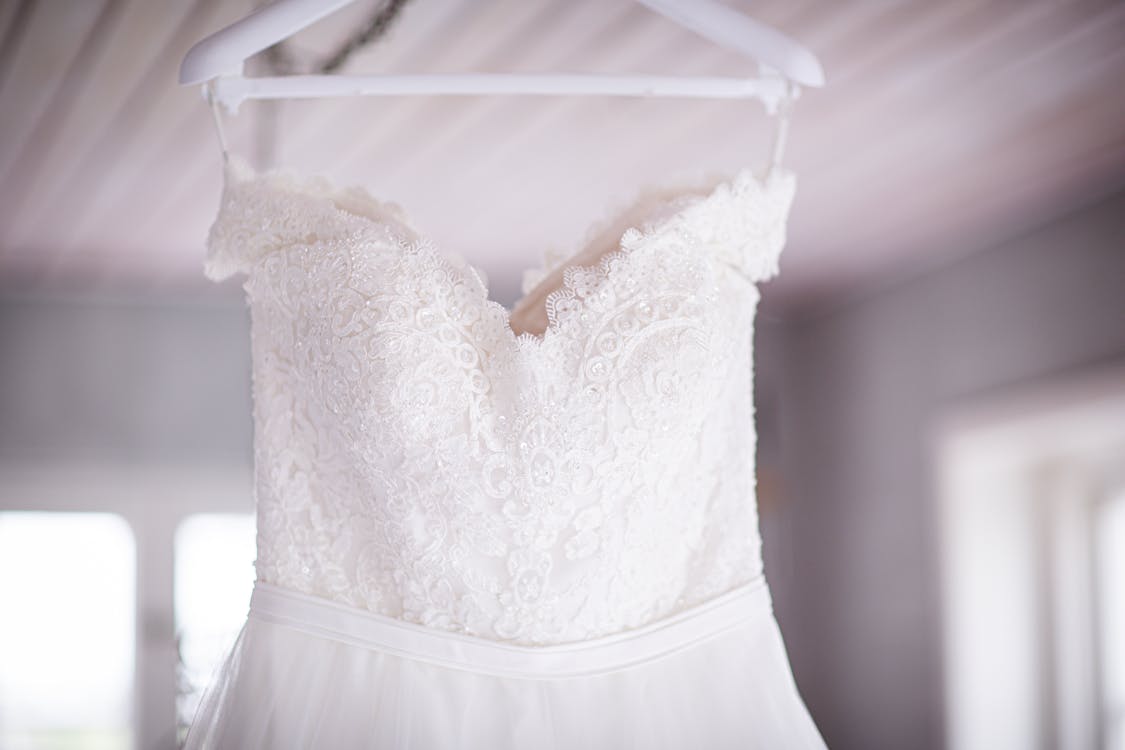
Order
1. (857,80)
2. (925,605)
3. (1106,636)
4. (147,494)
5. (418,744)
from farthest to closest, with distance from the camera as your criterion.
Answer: (147,494) < (925,605) < (1106,636) < (857,80) < (418,744)

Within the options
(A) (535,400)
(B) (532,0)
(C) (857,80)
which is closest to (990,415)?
(C) (857,80)

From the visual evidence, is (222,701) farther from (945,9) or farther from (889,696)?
(889,696)

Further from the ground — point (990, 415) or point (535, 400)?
point (990, 415)

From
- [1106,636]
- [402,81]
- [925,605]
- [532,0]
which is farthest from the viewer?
[925,605]

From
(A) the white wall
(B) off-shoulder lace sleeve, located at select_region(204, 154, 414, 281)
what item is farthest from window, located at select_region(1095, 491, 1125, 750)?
(B) off-shoulder lace sleeve, located at select_region(204, 154, 414, 281)

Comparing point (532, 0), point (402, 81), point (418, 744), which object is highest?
point (532, 0)

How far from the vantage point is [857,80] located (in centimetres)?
256

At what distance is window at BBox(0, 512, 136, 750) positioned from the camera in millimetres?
4355

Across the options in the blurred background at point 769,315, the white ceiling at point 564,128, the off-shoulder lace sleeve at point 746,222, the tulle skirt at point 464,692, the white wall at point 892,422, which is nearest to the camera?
the tulle skirt at point 464,692

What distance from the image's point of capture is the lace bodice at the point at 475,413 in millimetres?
1203

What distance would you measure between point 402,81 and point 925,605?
10.9 ft

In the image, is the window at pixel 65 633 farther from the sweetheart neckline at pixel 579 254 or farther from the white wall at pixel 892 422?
the sweetheart neckline at pixel 579 254

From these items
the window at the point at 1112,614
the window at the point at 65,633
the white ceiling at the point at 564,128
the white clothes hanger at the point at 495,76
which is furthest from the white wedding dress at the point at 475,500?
the window at the point at 65,633

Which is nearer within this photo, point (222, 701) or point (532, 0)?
point (222, 701)
